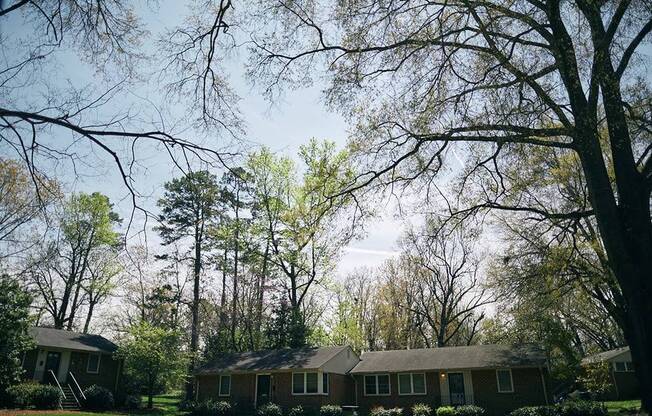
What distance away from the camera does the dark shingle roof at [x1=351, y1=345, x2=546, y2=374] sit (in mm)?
22219

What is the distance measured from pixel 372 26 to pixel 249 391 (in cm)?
2434

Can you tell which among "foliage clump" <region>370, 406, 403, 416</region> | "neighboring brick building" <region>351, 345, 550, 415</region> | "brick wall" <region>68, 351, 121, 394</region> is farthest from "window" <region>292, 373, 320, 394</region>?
"brick wall" <region>68, 351, 121, 394</region>

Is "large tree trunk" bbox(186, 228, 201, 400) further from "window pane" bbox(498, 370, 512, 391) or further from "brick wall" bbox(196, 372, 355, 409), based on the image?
"window pane" bbox(498, 370, 512, 391)

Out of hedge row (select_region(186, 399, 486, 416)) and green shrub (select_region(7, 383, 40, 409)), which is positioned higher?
green shrub (select_region(7, 383, 40, 409))

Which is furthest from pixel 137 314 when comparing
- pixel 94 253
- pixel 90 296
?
pixel 94 253

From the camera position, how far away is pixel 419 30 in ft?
25.6

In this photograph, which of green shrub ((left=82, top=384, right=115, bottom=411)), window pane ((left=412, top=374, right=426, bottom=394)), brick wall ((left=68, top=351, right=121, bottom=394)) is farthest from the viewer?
brick wall ((left=68, top=351, right=121, bottom=394))

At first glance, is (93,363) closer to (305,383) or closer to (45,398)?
(45,398)

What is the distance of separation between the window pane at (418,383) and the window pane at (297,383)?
649cm

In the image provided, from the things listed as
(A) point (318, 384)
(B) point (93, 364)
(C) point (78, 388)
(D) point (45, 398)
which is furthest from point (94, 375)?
(A) point (318, 384)

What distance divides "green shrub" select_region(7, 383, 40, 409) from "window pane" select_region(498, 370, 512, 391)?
23785 millimetres

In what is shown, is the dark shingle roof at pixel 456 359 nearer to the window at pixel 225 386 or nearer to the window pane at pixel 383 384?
the window pane at pixel 383 384

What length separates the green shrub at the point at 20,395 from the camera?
20.6m

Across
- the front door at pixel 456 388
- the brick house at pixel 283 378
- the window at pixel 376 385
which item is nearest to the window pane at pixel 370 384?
the window at pixel 376 385
